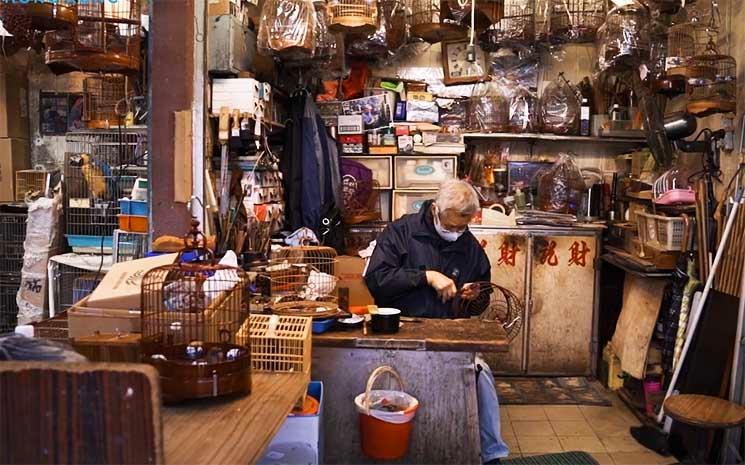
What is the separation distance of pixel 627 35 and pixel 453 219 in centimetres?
215

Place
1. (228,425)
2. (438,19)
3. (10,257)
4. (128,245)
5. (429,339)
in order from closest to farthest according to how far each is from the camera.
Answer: (228,425), (429,339), (128,245), (438,19), (10,257)

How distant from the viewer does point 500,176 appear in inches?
241

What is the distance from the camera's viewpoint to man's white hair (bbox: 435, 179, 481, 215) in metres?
3.84

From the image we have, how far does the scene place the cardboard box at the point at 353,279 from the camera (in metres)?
4.05

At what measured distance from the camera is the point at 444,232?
13.0 ft

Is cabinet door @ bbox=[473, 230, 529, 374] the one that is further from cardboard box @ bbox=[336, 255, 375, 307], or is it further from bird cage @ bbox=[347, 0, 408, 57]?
bird cage @ bbox=[347, 0, 408, 57]

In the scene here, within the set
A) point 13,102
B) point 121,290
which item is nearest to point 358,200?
point 13,102

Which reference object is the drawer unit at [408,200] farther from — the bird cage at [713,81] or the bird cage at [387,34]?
the bird cage at [713,81]

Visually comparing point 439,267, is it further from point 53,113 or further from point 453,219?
point 53,113

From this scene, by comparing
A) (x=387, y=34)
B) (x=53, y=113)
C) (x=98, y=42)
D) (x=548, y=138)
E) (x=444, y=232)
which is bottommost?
(x=444, y=232)

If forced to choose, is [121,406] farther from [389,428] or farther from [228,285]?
[389,428]

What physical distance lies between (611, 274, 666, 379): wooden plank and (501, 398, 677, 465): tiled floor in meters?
0.39

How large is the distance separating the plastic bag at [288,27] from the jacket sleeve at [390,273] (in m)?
1.48

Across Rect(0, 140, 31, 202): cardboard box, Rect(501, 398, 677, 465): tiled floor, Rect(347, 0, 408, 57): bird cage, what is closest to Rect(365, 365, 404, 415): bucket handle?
Rect(501, 398, 677, 465): tiled floor
